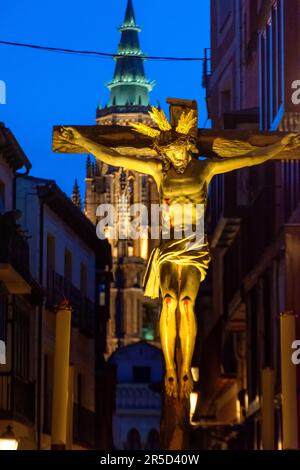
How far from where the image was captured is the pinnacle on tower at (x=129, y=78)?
595 ft

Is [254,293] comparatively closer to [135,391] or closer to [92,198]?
[135,391]

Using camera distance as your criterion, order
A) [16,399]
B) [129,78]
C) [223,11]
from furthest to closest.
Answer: [129,78]
[223,11]
[16,399]

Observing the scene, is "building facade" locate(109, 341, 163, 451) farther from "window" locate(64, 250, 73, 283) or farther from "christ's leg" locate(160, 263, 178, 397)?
"christ's leg" locate(160, 263, 178, 397)

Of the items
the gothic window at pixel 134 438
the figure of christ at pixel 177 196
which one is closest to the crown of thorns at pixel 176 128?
the figure of christ at pixel 177 196

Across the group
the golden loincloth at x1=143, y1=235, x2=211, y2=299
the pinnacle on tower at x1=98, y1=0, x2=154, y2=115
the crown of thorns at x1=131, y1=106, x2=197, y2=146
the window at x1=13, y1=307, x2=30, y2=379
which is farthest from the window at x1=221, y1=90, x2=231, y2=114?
the pinnacle on tower at x1=98, y1=0, x2=154, y2=115

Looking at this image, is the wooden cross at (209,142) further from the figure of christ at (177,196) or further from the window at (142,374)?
the window at (142,374)

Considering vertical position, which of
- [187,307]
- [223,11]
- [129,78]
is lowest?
[187,307]

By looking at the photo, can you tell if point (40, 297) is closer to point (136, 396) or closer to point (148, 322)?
point (136, 396)

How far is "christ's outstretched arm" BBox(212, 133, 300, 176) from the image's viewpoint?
16.1m

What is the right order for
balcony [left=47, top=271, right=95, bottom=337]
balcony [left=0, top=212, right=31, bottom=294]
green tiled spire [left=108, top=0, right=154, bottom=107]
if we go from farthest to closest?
1. green tiled spire [left=108, top=0, right=154, bottom=107]
2. balcony [left=47, top=271, right=95, bottom=337]
3. balcony [left=0, top=212, right=31, bottom=294]

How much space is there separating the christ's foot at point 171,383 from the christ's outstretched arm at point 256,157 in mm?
2180

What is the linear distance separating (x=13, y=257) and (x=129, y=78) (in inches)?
6075

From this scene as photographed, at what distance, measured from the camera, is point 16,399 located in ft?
133

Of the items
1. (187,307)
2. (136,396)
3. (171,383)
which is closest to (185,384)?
(171,383)
